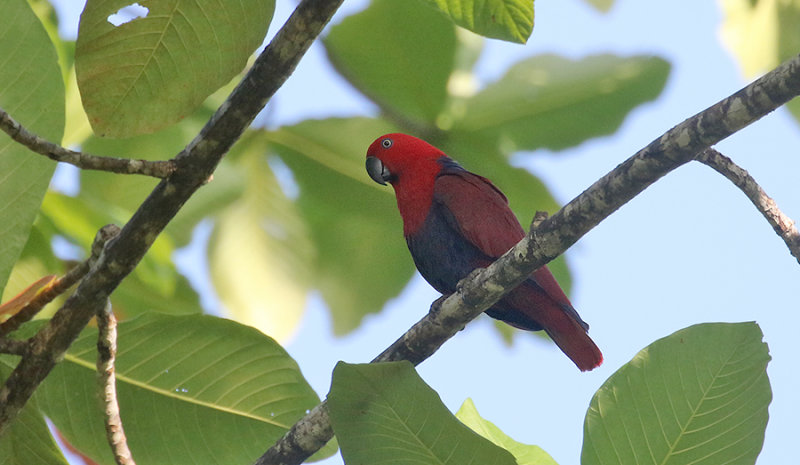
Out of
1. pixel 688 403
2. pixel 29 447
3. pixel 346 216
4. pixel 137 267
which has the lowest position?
pixel 29 447

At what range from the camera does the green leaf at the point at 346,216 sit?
376 centimetres

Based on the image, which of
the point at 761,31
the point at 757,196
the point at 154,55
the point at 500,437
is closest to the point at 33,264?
the point at 154,55

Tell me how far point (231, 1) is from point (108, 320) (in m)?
0.92

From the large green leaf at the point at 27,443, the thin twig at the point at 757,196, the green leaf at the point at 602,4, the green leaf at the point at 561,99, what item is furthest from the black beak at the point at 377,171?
the thin twig at the point at 757,196

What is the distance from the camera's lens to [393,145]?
3918 millimetres

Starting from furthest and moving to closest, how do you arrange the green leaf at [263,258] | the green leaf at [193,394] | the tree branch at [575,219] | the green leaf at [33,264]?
1. the green leaf at [263,258]
2. the green leaf at [33,264]
3. the green leaf at [193,394]
4. the tree branch at [575,219]

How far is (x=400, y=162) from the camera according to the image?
3.90 metres

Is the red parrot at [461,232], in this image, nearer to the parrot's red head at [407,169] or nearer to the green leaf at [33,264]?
the parrot's red head at [407,169]

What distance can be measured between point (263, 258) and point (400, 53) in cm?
123

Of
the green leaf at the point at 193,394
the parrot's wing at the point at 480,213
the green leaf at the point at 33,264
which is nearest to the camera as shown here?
the green leaf at the point at 193,394

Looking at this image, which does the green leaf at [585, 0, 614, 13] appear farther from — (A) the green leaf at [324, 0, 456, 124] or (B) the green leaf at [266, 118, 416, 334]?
(B) the green leaf at [266, 118, 416, 334]

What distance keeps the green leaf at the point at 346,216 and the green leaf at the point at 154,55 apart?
4.77 feet

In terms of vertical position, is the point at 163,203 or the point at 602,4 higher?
the point at 602,4

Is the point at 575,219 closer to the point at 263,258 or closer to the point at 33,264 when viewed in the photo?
the point at 33,264
